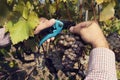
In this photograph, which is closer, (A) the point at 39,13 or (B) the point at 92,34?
(B) the point at 92,34

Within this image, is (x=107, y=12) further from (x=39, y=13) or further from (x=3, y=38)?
(x=3, y=38)

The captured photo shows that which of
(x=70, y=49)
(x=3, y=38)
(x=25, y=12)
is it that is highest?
(x=25, y=12)

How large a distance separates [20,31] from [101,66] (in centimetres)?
46

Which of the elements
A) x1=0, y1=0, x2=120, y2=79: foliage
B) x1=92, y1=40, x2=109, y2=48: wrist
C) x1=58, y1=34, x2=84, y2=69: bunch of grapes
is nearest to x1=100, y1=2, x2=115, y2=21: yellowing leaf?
x1=0, y1=0, x2=120, y2=79: foliage

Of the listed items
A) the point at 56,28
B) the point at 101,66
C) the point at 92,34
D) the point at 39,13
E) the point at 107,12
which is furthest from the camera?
the point at 39,13

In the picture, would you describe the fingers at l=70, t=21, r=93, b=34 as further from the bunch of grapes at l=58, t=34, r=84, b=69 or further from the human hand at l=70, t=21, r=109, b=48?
the bunch of grapes at l=58, t=34, r=84, b=69

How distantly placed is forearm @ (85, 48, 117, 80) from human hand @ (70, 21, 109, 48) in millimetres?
45

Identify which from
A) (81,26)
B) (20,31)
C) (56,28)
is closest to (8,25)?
(20,31)

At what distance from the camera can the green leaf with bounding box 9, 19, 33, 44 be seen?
1.58 meters

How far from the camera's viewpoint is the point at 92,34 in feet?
4.43

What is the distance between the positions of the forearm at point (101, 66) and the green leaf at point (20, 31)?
400 millimetres

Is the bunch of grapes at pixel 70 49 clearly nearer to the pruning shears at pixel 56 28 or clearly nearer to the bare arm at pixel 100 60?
the pruning shears at pixel 56 28

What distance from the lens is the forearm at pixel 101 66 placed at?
1.22m

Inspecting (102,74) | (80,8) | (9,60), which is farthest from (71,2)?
(102,74)
